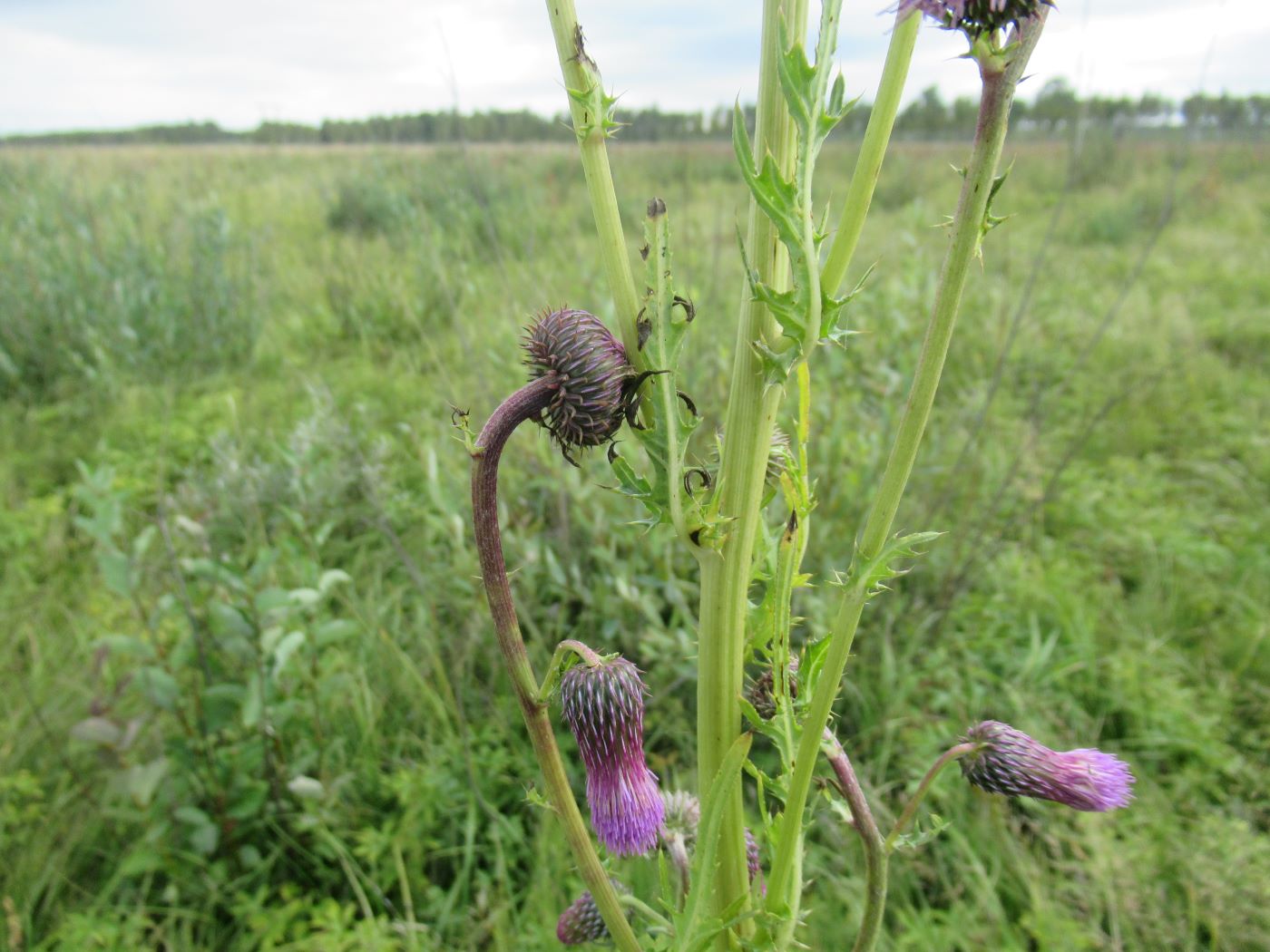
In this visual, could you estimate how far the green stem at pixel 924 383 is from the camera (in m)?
0.52

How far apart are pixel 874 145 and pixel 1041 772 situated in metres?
0.63

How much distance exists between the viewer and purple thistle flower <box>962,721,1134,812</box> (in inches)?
31.6

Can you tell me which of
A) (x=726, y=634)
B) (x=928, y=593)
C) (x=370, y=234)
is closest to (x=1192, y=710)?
(x=928, y=593)

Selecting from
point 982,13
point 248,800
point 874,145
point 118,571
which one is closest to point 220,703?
point 248,800

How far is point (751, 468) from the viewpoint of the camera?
0.70 metres

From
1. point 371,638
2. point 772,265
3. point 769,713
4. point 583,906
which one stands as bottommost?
point 371,638

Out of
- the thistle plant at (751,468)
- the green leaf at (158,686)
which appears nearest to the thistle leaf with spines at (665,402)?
the thistle plant at (751,468)

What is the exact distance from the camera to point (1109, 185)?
425 inches

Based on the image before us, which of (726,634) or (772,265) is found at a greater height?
(772,265)

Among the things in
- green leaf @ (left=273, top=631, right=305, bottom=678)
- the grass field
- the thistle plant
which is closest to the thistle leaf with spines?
the thistle plant

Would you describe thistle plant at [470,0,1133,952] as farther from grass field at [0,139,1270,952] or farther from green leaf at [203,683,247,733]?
green leaf at [203,683,247,733]

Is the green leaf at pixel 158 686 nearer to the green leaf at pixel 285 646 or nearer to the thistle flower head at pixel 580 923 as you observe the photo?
the green leaf at pixel 285 646

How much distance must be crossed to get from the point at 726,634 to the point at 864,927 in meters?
0.35

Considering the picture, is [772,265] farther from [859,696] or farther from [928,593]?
[928,593]
